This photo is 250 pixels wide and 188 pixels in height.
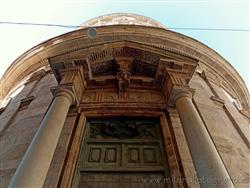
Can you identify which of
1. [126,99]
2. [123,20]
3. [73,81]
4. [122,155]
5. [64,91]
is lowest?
[122,155]

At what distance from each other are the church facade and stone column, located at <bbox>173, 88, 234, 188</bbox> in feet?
0.05

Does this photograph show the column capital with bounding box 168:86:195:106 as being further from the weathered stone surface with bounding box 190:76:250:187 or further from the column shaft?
the weathered stone surface with bounding box 190:76:250:187

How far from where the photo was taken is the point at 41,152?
14.0ft

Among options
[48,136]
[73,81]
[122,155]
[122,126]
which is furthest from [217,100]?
[48,136]

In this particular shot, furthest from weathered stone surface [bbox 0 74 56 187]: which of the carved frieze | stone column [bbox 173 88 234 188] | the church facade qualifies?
stone column [bbox 173 88 234 188]

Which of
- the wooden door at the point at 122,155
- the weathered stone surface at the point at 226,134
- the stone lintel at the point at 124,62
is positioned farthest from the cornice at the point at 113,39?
the wooden door at the point at 122,155

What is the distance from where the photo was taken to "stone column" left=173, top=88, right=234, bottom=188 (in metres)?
3.87

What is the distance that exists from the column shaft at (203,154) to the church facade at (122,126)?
2 cm

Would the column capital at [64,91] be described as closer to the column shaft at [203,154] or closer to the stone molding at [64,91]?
the stone molding at [64,91]

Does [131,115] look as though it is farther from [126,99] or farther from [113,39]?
[113,39]

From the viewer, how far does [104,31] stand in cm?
997

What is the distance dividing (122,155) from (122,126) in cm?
101

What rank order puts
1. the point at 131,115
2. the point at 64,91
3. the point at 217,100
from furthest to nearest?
1. the point at 217,100
2. the point at 131,115
3. the point at 64,91

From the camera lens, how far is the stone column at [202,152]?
3.87m
